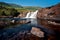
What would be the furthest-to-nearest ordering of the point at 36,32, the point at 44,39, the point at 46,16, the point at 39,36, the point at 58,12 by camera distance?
the point at 46,16, the point at 58,12, the point at 36,32, the point at 39,36, the point at 44,39

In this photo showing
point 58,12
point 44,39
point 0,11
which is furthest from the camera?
point 0,11

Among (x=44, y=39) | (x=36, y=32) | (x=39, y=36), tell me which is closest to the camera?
(x=44, y=39)

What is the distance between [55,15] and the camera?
69.9 metres

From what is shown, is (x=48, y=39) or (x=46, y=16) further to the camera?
(x=46, y=16)

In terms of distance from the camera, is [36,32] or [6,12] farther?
[6,12]

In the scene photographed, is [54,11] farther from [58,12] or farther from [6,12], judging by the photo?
[6,12]

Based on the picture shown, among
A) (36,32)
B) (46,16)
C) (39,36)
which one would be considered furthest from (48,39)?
(46,16)

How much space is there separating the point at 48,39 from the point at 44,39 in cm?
68

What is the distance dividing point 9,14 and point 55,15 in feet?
187

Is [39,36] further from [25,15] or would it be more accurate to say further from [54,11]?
[25,15]

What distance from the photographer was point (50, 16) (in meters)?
73.3

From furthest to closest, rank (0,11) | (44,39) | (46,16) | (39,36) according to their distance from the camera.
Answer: (0,11), (46,16), (39,36), (44,39)

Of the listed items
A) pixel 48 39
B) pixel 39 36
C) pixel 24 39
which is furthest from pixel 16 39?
pixel 48 39

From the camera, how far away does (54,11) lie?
2854 inches
